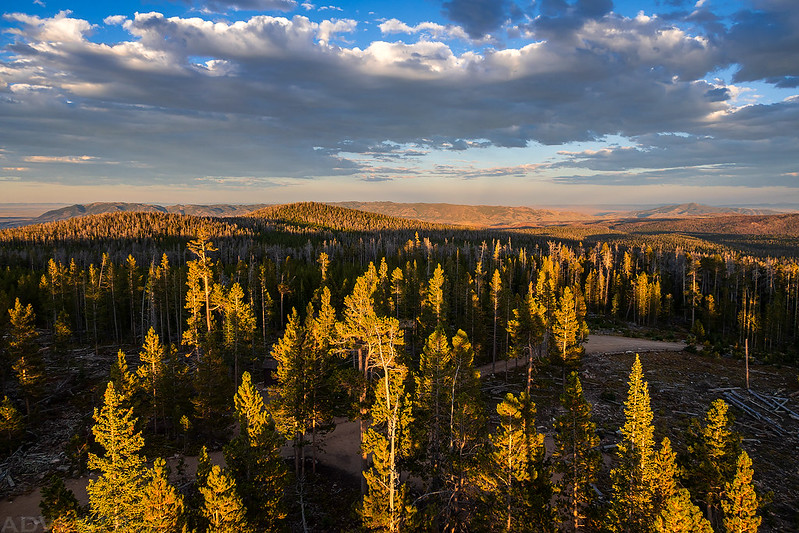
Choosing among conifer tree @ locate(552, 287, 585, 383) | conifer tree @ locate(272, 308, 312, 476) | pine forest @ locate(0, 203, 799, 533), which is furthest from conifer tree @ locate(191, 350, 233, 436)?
conifer tree @ locate(552, 287, 585, 383)

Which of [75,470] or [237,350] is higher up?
[237,350]

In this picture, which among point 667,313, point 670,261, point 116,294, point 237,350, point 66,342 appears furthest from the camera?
point 670,261

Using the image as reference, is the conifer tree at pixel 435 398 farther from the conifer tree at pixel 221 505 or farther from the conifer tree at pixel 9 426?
the conifer tree at pixel 9 426

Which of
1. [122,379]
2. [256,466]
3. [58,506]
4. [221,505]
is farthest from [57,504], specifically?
[122,379]

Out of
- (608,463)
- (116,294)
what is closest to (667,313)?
(608,463)

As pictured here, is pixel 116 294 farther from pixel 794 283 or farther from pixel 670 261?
pixel 670 261

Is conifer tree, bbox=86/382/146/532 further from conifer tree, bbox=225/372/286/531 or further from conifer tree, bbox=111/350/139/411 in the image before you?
conifer tree, bbox=111/350/139/411

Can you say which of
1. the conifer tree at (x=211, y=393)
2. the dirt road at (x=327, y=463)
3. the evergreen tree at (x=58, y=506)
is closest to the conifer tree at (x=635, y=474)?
the dirt road at (x=327, y=463)
